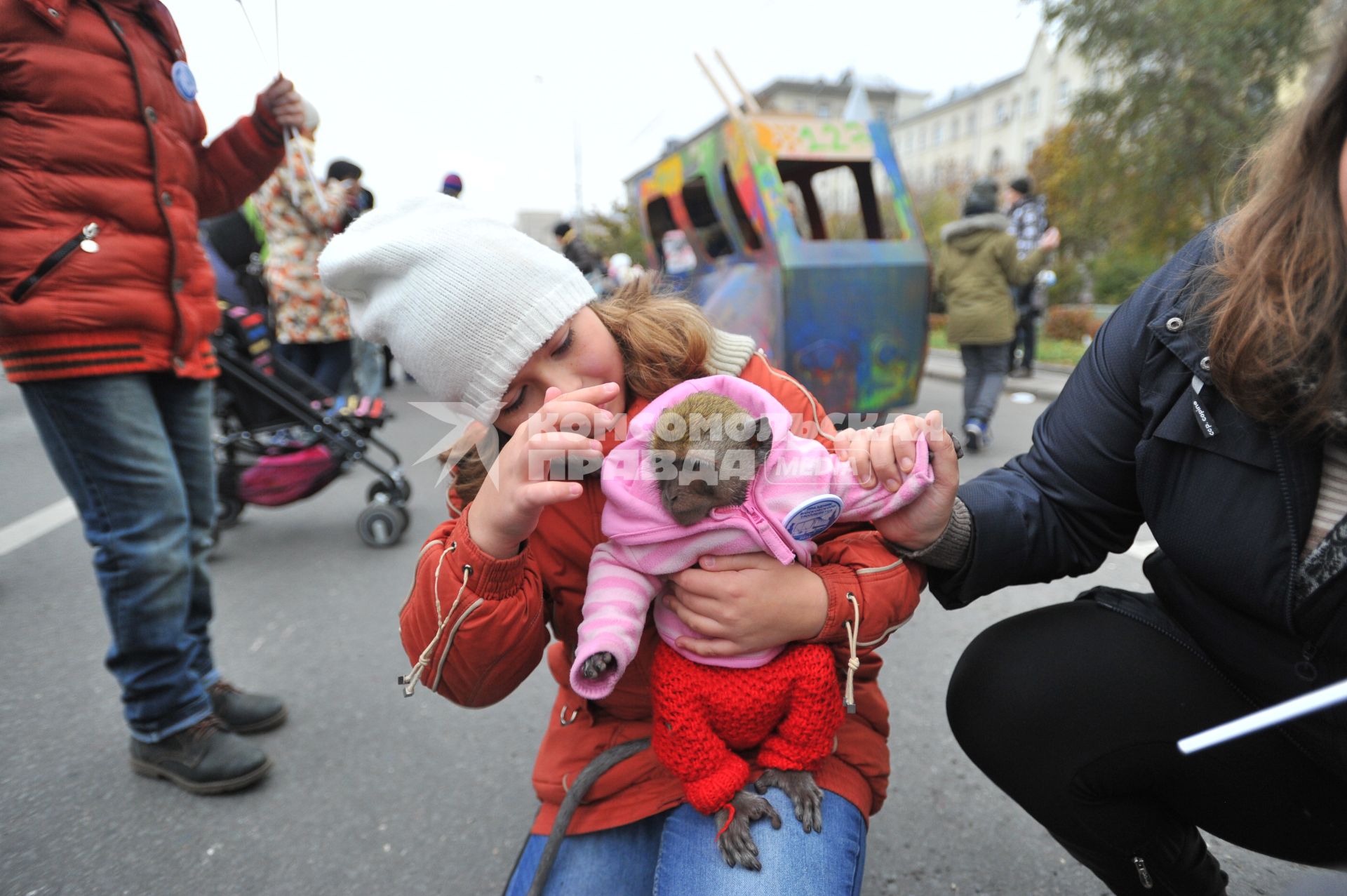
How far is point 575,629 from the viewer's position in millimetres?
1320

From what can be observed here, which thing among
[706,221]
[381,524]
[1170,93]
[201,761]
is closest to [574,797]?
[201,761]

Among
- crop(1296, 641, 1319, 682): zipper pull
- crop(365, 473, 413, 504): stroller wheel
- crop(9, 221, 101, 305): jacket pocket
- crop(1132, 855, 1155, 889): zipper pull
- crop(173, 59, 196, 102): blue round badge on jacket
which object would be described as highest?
crop(173, 59, 196, 102): blue round badge on jacket

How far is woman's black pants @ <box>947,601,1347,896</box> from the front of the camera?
1140 millimetres

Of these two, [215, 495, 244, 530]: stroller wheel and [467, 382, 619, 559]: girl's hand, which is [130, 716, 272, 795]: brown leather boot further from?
[215, 495, 244, 530]: stroller wheel

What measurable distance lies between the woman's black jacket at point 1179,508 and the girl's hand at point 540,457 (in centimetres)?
59

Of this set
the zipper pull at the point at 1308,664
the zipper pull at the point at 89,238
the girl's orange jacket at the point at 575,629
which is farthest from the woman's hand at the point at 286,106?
the zipper pull at the point at 1308,664

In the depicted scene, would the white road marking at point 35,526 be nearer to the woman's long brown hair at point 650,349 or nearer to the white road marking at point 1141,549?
the woman's long brown hair at point 650,349

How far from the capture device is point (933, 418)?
108 cm

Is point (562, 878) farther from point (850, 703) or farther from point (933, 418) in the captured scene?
point (933, 418)

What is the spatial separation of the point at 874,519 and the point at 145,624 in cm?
168

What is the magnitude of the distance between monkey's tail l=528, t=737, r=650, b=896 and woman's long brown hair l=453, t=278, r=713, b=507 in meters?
0.45

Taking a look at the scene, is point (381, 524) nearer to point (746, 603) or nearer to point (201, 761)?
point (201, 761)

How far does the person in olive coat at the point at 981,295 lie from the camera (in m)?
5.37

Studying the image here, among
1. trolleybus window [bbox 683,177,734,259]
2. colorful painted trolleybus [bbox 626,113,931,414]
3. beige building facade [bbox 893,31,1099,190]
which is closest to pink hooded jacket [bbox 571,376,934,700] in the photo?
colorful painted trolleybus [bbox 626,113,931,414]
